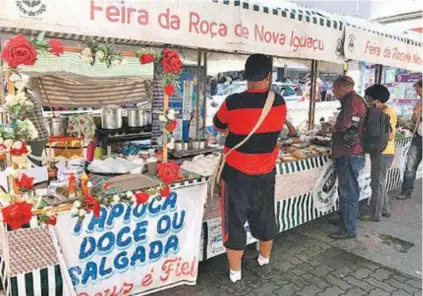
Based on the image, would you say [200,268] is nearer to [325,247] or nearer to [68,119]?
[325,247]

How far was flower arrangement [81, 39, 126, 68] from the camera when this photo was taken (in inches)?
87.7

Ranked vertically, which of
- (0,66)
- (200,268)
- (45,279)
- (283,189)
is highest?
(0,66)

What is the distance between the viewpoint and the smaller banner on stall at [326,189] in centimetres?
412

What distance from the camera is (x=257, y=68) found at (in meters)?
2.62

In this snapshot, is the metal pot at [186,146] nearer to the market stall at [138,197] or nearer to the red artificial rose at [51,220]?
the market stall at [138,197]

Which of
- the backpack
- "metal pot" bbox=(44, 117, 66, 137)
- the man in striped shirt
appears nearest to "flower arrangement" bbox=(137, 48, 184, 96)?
the man in striped shirt

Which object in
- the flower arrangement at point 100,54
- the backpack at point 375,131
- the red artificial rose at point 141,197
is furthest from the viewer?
the backpack at point 375,131

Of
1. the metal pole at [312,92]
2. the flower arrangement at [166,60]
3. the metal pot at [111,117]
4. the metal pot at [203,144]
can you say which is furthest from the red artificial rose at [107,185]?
the metal pole at [312,92]

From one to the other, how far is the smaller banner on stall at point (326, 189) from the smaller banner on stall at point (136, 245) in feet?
5.80

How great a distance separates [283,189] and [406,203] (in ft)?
9.27

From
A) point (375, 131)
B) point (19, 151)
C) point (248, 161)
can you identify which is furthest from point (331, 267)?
point (19, 151)

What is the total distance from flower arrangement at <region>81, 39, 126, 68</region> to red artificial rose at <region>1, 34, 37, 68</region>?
1.39 ft

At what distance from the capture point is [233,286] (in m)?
2.96

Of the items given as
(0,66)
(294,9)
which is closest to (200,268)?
(0,66)
